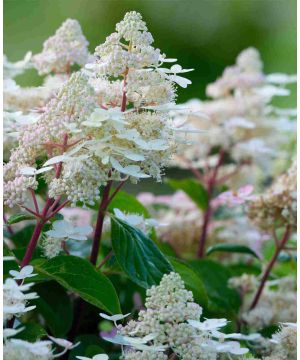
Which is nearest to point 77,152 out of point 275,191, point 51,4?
point 275,191

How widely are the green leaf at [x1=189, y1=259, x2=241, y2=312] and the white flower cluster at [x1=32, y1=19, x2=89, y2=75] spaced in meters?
0.30

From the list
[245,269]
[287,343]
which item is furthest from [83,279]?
[245,269]

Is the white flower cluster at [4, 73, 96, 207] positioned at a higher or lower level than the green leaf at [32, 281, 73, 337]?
higher

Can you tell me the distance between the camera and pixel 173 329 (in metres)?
0.55

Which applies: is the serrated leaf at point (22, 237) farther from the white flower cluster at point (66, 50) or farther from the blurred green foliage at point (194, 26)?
the blurred green foliage at point (194, 26)

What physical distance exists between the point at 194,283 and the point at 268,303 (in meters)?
0.21

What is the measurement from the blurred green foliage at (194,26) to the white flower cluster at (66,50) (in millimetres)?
1854

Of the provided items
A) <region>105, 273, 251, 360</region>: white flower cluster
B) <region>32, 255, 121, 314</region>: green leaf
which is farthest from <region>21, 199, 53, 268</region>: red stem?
<region>105, 273, 251, 360</region>: white flower cluster

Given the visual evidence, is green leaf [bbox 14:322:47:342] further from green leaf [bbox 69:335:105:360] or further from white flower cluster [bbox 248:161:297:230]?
white flower cluster [bbox 248:161:297:230]

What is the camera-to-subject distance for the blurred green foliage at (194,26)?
2.88 m

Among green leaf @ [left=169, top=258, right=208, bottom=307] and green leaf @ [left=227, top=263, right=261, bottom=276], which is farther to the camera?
green leaf @ [left=227, top=263, right=261, bottom=276]

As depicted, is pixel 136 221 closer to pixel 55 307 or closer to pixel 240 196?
pixel 55 307

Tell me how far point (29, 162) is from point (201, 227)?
558 mm

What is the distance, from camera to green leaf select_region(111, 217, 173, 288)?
0.65m
